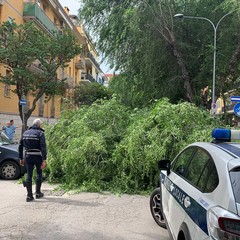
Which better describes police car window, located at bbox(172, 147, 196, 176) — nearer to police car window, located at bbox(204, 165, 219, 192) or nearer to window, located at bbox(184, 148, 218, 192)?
window, located at bbox(184, 148, 218, 192)

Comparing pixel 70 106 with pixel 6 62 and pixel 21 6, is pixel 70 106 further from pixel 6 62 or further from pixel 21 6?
pixel 21 6

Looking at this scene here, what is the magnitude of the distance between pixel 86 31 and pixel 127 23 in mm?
3543

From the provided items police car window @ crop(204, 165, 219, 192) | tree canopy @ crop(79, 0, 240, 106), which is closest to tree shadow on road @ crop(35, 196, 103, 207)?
police car window @ crop(204, 165, 219, 192)

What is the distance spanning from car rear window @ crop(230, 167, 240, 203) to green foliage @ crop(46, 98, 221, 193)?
17.8ft

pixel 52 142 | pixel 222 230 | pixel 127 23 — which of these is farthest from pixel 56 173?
pixel 127 23

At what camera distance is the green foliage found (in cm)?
859

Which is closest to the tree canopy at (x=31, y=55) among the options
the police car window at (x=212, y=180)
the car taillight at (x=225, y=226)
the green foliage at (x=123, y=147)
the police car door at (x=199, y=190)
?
the green foliage at (x=123, y=147)

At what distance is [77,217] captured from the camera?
6.31m

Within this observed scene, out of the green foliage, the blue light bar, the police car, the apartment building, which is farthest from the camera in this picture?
the apartment building

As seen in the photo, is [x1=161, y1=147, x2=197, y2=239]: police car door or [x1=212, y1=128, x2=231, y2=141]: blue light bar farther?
[x1=212, y1=128, x2=231, y2=141]: blue light bar

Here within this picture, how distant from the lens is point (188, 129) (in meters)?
9.20

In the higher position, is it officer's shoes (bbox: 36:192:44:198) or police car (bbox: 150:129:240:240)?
police car (bbox: 150:129:240:240)

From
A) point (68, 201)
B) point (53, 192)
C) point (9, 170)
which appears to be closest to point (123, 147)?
point (53, 192)

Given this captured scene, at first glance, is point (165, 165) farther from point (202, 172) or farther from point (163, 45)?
point (163, 45)
